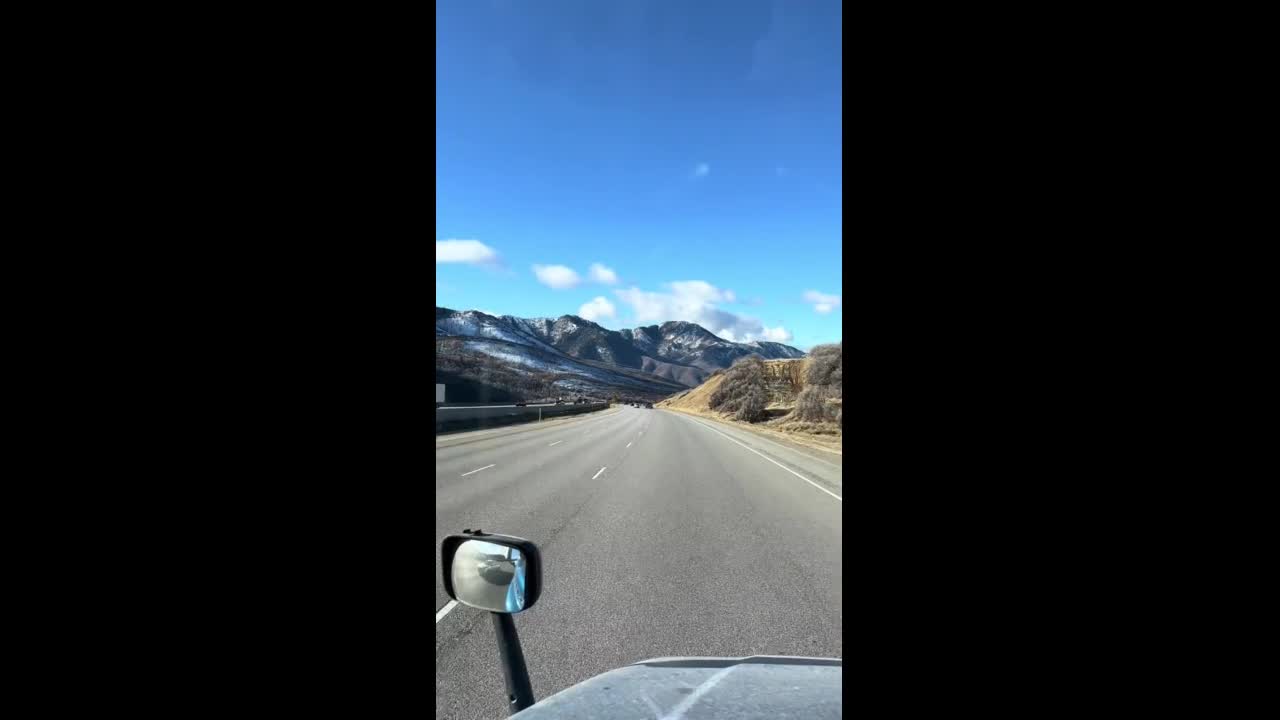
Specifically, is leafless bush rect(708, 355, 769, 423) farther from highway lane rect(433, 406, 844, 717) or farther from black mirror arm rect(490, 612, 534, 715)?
black mirror arm rect(490, 612, 534, 715)

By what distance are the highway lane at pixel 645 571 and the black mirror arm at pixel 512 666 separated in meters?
0.79

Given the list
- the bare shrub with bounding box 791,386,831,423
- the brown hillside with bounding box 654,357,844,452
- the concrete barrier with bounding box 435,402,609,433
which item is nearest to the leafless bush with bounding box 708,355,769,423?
the brown hillside with bounding box 654,357,844,452

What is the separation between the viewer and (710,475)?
11.2 m

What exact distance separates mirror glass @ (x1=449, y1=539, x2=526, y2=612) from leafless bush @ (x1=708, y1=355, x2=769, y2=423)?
→ 3837 cm

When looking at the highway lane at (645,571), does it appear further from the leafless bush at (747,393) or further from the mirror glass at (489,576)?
the leafless bush at (747,393)

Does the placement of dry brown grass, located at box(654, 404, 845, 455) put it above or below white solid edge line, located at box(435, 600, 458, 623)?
below

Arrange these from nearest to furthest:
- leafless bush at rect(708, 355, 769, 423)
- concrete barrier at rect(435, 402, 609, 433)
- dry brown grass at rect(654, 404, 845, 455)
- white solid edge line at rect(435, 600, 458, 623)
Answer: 1. white solid edge line at rect(435, 600, 458, 623)
2. dry brown grass at rect(654, 404, 845, 455)
3. concrete barrier at rect(435, 402, 609, 433)
4. leafless bush at rect(708, 355, 769, 423)

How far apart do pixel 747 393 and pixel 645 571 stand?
40359 millimetres

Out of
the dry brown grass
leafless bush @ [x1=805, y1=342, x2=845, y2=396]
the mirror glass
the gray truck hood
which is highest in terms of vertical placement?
leafless bush @ [x1=805, y1=342, x2=845, y2=396]

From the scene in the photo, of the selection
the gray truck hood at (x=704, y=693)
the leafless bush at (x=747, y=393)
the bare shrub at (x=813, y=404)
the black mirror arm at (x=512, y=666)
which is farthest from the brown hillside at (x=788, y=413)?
the black mirror arm at (x=512, y=666)

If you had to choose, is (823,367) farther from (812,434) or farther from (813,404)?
(812,434)

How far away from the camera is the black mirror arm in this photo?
6.00 feet
